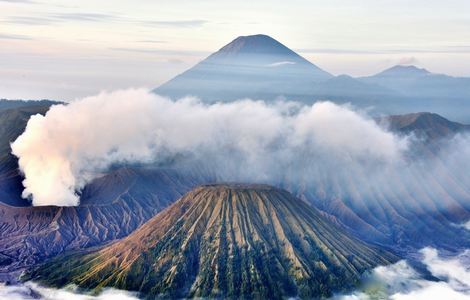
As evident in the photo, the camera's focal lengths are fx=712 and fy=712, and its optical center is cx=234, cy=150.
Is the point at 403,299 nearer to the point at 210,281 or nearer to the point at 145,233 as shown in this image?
the point at 210,281

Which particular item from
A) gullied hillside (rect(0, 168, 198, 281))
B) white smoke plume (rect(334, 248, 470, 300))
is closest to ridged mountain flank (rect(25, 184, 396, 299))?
white smoke plume (rect(334, 248, 470, 300))

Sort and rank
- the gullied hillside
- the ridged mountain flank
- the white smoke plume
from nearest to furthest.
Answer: the ridged mountain flank
the white smoke plume
the gullied hillside

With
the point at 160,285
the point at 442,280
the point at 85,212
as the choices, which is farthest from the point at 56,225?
the point at 442,280

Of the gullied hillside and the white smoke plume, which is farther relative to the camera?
the gullied hillside

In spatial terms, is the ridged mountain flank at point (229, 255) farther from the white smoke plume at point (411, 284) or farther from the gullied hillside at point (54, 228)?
the gullied hillside at point (54, 228)

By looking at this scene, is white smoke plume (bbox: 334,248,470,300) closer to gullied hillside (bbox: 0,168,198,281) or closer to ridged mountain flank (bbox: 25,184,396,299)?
ridged mountain flank (bbox: 25,184,396,299)

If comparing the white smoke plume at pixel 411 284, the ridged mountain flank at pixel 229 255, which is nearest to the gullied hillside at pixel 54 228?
the ridged mountain flank at pixel 229 255

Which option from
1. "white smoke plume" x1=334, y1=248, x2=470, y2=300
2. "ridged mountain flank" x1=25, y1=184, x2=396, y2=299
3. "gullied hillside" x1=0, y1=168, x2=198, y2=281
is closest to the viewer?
"ridged mountain flank" x1=25, y1=184, x2=396, y2=299
